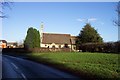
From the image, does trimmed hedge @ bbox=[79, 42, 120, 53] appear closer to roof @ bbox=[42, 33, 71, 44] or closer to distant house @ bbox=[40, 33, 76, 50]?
distant house @ bbox=[40, 33, 76, 50]

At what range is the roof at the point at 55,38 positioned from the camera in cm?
10619

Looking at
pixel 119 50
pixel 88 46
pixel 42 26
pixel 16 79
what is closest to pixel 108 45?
pixel 119 50

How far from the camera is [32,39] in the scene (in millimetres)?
71750

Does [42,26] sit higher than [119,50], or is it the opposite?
[42,26]

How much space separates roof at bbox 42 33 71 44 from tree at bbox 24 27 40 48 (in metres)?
32.5

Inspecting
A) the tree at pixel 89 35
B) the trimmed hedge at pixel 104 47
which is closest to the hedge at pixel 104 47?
the trimmed hedge at pixel 104 47

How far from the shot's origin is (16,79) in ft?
45.7

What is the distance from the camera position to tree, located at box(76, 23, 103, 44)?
80312mm

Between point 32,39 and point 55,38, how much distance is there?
124 feet

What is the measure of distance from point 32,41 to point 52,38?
36.9 m

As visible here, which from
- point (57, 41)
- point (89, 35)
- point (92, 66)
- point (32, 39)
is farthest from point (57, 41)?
point (92, 66)

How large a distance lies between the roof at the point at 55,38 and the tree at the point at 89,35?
998 inches

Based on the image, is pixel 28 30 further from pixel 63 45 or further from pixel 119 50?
pixel 63 45

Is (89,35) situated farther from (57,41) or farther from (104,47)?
(57,41)
